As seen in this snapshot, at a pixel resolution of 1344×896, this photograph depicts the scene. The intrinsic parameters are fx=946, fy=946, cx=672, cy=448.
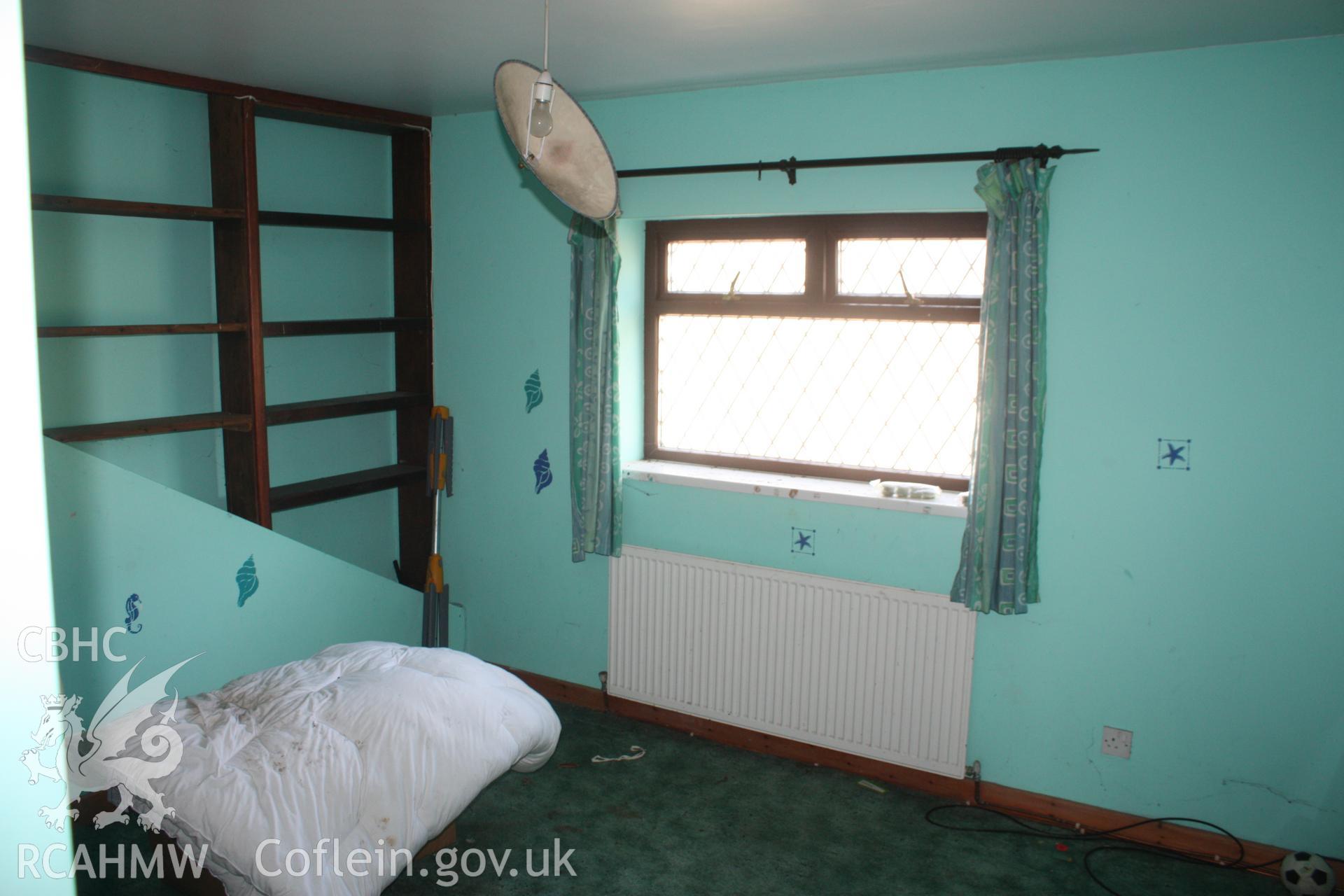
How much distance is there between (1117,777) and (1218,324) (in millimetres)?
1548

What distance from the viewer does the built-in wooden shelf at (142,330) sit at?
3.15 meters

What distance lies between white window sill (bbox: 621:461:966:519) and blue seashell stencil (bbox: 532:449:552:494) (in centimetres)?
38

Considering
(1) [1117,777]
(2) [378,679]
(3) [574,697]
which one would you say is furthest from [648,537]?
(1) [1117,777]

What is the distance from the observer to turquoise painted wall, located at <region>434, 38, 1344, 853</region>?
286cm

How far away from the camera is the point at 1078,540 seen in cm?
321

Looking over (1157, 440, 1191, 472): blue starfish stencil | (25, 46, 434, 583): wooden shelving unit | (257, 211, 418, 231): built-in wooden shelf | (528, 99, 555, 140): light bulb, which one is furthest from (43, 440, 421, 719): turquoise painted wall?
(1157, 440, 1191, 472): blue starfish stencil

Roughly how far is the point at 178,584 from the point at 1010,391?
3042 millimetres

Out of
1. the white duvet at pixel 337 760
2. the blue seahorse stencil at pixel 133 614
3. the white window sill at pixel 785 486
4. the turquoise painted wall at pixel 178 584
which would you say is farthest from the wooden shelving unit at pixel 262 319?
the white window sill at pixel 785 486

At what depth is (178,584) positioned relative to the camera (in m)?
3.48

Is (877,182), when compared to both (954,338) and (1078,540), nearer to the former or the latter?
(954,338)

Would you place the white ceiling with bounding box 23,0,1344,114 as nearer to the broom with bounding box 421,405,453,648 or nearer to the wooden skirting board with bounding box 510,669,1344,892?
the broom with bounding box 421,405,453,648

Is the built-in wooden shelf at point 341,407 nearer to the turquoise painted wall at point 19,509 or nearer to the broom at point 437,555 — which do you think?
the broom at point 437,555

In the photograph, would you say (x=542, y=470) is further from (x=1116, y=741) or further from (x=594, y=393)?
(x=1116, y=741)
